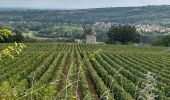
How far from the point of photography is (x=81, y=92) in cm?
2223

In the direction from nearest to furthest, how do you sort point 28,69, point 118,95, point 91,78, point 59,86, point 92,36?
point 118,95 < point 59,86 < point 91,78 < point 28,69 < point 92,36

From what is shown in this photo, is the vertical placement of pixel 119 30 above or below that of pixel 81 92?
below

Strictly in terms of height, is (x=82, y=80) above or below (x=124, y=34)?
Answer: above

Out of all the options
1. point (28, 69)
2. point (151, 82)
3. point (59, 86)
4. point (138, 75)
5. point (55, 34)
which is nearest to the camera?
point (151, 82)

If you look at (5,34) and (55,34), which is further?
(55,34)

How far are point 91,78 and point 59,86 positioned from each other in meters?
5.91

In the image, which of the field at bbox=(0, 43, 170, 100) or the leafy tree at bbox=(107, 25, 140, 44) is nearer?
the field at bbox=(0, 43, 170, 100)

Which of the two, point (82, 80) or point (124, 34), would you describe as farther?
point (124, 34)

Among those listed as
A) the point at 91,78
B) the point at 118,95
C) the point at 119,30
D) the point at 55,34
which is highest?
the point at 118,95

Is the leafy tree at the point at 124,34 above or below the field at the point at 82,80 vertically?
A: below

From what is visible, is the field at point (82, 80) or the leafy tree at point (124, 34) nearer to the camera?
the field at point (82, 80)

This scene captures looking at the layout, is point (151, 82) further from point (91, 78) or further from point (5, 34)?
point (91, 78)

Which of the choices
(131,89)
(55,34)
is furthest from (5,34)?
(55,34)

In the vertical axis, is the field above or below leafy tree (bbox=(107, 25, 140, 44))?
above
